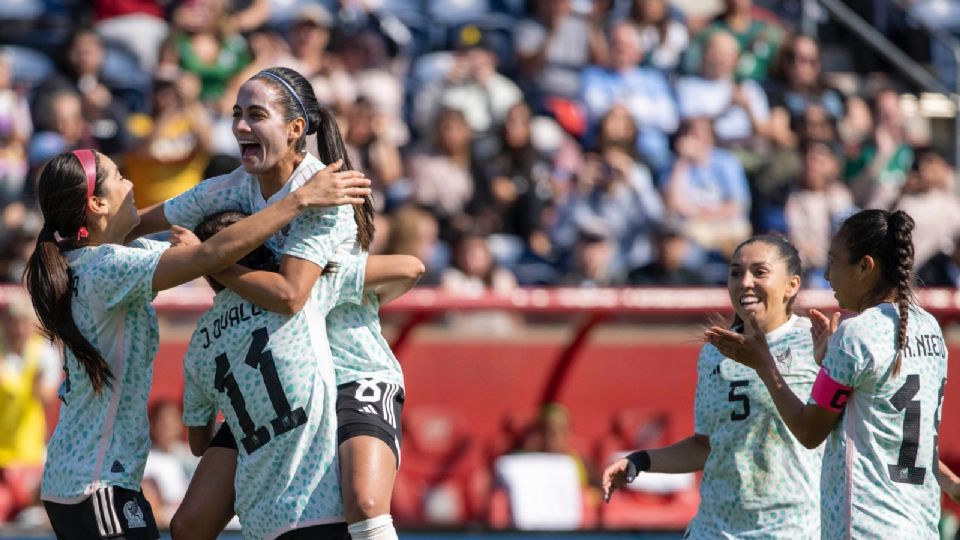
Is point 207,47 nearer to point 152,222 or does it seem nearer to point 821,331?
point 152,222

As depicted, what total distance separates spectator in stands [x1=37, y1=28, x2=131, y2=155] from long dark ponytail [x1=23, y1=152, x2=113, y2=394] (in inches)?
240

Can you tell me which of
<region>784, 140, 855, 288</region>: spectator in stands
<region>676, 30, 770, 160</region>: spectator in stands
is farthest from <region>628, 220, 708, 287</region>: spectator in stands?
<region>676, 30, 770, 160</region>: spectator in stands

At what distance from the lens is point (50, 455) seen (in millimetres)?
4668

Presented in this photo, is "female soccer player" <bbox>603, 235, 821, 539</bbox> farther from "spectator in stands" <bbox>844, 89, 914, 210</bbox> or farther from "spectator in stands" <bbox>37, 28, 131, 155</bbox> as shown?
"spectator in stands" <bbox>844, 89, 914, 210</bbox>

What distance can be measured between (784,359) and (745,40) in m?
7.94

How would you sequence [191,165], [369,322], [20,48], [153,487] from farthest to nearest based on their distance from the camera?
[20,48], [191,165], [153,487], [369,322]

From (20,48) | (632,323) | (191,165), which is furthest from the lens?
(20,48)

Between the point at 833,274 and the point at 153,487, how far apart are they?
16.6 feet

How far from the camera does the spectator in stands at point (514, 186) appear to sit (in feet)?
35.5

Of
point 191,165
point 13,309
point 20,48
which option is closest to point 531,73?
point 191,165

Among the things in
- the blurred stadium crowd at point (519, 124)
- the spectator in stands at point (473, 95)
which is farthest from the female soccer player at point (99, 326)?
the spectator in stands at point (473, 95)

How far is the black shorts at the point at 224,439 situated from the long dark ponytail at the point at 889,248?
199 cm

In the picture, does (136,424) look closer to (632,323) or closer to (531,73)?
(632,323)

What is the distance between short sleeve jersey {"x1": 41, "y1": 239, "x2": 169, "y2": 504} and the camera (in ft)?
15.0
